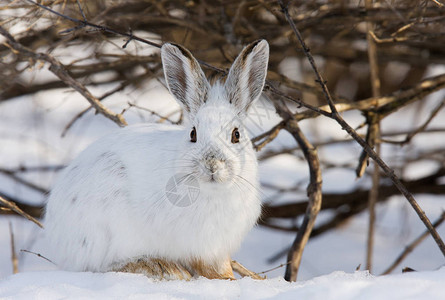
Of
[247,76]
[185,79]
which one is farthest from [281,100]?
[185,79]

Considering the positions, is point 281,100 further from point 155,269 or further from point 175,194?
point 155,269

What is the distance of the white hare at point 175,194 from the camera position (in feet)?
8.16

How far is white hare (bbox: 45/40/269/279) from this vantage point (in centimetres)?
249

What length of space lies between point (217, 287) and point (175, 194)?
43cm

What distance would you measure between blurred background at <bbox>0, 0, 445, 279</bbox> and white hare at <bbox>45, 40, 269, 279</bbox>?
35 cm

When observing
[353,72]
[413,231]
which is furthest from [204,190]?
[353,72]

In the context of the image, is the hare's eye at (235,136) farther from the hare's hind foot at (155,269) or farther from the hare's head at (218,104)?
the hare's hind foot at (155,269)

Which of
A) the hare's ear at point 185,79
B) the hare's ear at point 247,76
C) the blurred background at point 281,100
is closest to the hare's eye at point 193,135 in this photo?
the hare's ear at point 185,79

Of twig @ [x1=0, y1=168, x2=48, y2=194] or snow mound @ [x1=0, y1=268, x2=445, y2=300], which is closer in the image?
snow mound @ [x1=0, y1=268, x2=445, y2=300]

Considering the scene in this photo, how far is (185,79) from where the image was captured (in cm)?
263

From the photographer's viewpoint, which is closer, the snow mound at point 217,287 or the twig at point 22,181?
the snow mound at point 217,287

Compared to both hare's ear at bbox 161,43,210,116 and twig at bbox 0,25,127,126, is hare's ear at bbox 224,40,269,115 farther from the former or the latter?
twig at bbox 0,25,127,126

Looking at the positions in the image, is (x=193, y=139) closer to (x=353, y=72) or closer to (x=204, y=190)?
(x=204, y=190)

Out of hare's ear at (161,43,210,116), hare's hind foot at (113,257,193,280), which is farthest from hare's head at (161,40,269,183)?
hare's hind foot at (113,257,193,280)
